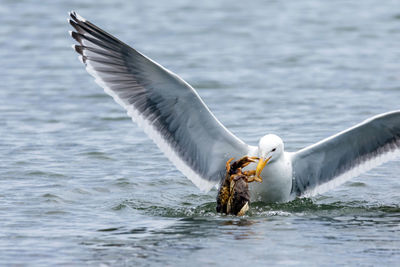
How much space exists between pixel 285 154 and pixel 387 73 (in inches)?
346

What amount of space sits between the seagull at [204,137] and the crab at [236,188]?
14 centimetres

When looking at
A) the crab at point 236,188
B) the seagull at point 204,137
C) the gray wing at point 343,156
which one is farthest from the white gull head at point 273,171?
the gray wing at point 343,156

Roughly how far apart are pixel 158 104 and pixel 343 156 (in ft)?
6.97

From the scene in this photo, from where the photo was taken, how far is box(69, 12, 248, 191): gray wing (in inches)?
355

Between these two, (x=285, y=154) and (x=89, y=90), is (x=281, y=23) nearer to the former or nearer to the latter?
(x=89, y=90)

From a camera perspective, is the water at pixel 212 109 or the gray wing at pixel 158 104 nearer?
the water at pixel 212 109

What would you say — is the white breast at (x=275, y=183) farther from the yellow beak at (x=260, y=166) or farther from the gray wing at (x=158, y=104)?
the gray wing at (x=158, y=104)

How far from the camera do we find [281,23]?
23734 millimetres

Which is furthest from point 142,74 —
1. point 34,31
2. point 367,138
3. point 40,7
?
point 40,7

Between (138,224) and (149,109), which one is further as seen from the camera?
(149,109)

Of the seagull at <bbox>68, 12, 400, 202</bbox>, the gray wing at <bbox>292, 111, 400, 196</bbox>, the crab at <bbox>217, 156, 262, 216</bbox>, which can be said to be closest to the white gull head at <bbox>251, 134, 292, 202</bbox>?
the seagull at <bbox>68, 12, 400, 202</bbox>

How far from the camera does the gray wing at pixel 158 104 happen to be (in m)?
9.02

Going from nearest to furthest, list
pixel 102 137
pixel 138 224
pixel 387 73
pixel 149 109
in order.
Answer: pixel 138 224
pixel 149 109
pixel 102 137
pixel 387 73

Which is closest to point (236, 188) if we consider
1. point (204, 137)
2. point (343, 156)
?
point (204, 137)
